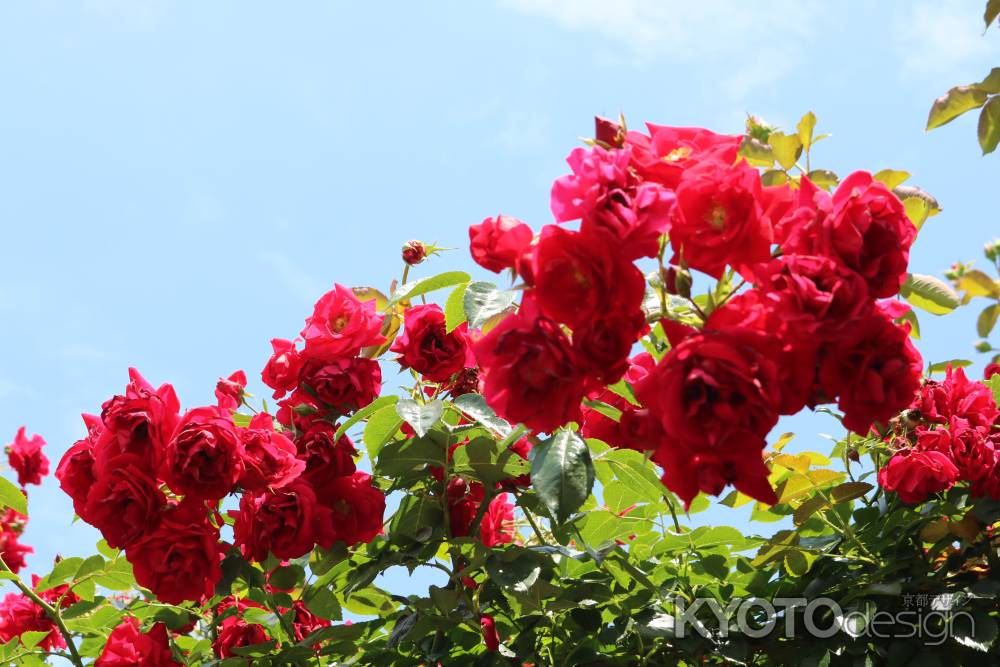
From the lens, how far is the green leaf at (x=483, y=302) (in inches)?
54.2

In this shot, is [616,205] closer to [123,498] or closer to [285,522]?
[285,522]

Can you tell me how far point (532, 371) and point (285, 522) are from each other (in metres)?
0.63

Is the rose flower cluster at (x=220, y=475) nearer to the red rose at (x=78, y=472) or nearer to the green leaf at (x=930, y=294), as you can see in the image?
the red rose at (x=78, y=472)

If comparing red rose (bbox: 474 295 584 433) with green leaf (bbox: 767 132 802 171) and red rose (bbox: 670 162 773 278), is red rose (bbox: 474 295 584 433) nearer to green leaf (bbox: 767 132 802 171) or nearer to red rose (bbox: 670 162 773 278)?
red rose (bbox: 670 162 773 278)

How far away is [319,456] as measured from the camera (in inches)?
66.3

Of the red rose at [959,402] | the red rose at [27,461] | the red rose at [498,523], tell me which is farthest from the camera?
the red rose at [27,461]

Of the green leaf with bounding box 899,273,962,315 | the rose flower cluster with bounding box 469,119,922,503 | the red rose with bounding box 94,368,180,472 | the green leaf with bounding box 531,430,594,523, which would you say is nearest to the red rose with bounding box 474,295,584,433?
the rose flower cluster with bounding box 469,119,922,503

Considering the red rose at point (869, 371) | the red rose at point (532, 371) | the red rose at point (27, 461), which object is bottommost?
the red rose at point (869, 371)

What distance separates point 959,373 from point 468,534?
100cm

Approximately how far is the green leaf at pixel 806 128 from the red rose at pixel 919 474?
0.59 metres

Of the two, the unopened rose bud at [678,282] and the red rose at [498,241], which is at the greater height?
the red rose at [498,241]

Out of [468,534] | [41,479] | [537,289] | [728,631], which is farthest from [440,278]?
[41,479]

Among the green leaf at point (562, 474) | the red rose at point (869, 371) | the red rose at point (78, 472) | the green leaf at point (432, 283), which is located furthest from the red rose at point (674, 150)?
the red rose at point (78, 472)

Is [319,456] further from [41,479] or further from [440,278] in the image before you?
[41,479]
